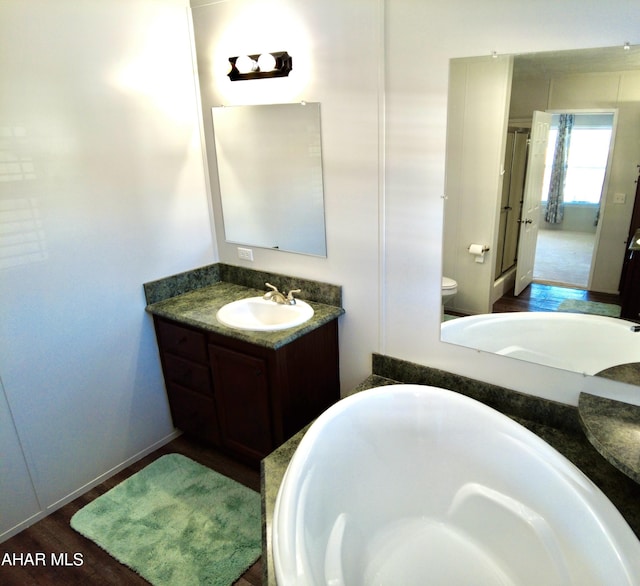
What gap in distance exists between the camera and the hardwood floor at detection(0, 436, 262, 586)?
197cm

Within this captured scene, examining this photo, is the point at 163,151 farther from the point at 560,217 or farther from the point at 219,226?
the point at 560,217

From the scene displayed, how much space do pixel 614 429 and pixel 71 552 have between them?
2358 mm

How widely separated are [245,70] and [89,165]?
0.90m

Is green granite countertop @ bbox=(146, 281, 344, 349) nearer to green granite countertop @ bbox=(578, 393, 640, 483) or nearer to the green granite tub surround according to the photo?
the green granite tub surround

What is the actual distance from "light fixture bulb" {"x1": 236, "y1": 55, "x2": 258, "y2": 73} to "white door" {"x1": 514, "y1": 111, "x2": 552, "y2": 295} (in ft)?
4.43

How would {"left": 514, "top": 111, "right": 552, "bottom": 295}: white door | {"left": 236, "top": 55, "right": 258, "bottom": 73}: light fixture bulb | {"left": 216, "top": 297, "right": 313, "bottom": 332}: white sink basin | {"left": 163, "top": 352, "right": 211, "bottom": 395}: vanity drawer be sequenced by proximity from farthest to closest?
{"left": 163, "top": 352, "right": 211, "bottom": 395}: vanity drawer, {"left": 216, "top": 297, "right": 313, "bottom": 332}: white sink basin, {"left": 236, "top": 55, "right": 258, "bottom": 73}: light fixture bulb, {"left": 514, "top": 111, "right": 552, "bottom": 295}: white door

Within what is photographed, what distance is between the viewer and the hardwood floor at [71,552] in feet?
6.46

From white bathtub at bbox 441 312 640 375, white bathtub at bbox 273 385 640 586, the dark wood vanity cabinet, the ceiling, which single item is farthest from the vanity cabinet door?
the ceiling

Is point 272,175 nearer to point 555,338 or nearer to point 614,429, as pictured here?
point 555,338

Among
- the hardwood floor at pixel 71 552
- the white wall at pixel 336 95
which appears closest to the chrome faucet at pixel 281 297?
the white wall at pixel 336 95

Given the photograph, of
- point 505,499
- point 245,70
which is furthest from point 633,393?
point 245,70

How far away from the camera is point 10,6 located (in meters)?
1.86

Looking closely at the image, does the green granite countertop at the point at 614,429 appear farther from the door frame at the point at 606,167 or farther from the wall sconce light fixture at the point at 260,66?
the wall sconce light fixture at the point at 260,66

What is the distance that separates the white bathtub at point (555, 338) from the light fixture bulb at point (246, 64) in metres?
1.57
